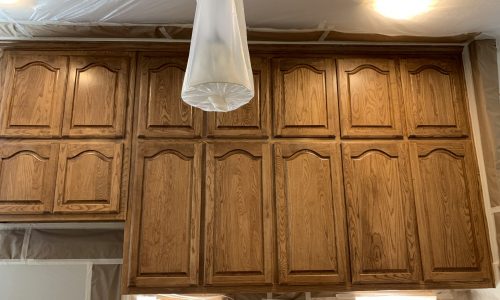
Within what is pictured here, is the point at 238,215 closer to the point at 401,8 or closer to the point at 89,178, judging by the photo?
the point at 89,178

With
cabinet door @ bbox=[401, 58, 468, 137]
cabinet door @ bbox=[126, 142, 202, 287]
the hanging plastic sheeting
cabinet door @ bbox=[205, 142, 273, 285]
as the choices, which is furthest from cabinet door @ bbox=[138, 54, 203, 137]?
cabinet door @ bbox=[401, 58, 468, 137]

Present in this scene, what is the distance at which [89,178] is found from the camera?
1995 millimetres

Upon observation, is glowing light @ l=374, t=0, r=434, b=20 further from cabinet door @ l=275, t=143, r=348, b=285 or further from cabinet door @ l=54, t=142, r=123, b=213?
cabinet door @ l=54, t=142, r=123, b=213

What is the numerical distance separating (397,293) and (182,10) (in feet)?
6.02

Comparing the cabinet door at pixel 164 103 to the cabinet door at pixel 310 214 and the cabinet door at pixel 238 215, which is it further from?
the cabinet door at pixel 310 214

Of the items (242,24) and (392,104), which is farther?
(392,104)

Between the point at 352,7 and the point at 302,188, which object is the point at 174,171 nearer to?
the point at 302,188

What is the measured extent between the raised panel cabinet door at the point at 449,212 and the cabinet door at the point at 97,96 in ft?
5.11

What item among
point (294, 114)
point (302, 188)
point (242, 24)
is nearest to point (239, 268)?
point (302, 188)

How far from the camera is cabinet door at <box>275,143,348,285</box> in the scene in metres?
1.93

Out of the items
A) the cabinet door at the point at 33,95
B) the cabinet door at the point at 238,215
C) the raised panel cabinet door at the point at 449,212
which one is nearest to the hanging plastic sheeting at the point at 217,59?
the cabinet door at the point at 238,215

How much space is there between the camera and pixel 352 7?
1907 millimetres

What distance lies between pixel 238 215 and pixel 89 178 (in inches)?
29.8

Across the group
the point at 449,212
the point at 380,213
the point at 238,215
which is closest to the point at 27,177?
the point at 238,215
